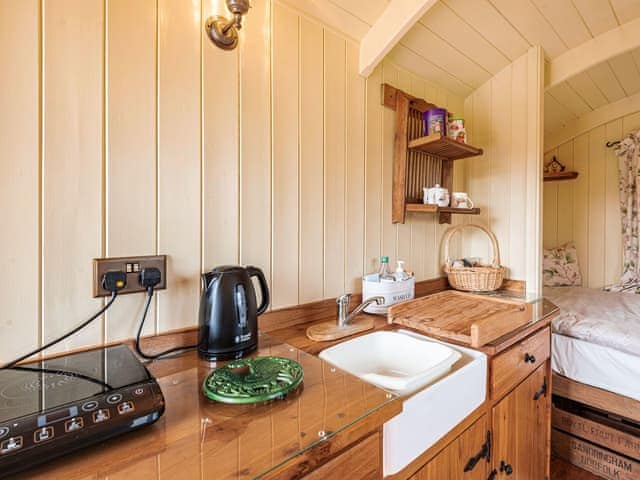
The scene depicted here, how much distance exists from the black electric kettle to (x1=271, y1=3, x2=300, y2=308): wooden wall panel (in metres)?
0.25

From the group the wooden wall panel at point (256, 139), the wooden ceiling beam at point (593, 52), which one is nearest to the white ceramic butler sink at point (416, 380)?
the wooden wall panel at point (256, 139)

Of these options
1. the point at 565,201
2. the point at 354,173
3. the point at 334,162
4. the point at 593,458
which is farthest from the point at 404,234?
the point at 565,201

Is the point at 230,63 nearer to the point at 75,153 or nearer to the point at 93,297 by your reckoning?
the point at 75,153

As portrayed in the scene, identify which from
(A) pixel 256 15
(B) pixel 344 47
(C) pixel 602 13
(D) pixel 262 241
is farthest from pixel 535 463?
(C) pixel 602 13

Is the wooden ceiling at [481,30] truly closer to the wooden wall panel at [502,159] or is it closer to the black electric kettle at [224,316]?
the wooden wall panel at [502,159]

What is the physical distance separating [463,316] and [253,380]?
2.62ft

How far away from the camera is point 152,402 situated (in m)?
0.51

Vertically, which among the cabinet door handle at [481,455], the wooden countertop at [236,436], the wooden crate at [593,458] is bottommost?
the wooden crate at [593,458]

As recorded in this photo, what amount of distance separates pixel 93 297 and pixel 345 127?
100cm

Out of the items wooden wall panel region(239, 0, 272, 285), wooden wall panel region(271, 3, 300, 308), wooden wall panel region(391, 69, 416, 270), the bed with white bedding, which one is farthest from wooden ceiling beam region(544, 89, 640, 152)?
wooden wall panel region(239, 0, 272, 285)

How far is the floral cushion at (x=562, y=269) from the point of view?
2.51 m

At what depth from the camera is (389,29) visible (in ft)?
3.88

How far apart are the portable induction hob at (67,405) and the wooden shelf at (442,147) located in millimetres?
1291

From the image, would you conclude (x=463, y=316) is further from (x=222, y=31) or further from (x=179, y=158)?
(x=222, y=31)
